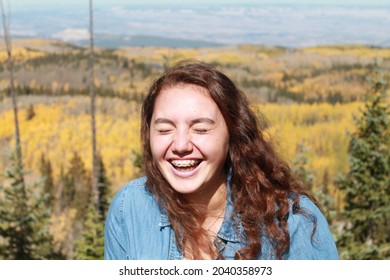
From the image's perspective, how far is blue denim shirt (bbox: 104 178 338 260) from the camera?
2.11 metres

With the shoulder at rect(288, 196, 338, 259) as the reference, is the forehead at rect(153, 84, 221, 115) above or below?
above

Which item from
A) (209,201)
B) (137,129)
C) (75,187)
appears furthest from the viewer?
(75,187)

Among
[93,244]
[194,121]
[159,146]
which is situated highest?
[194,121]

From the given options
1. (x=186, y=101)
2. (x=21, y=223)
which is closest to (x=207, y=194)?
(x=186, y=101)

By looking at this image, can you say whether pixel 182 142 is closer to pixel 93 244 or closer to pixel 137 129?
pixel 137 129

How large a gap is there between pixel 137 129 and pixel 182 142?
35.8 inches

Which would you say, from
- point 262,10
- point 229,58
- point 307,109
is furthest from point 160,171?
point 262,10

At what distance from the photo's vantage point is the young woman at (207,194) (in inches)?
84.0

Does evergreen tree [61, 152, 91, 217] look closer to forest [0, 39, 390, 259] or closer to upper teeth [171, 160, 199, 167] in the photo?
forest [0, 39, 390, 259]

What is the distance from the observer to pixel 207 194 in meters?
2.29

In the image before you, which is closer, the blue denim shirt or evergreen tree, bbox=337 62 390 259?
the blue denim shirt

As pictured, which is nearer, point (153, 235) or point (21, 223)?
point (153, 235)

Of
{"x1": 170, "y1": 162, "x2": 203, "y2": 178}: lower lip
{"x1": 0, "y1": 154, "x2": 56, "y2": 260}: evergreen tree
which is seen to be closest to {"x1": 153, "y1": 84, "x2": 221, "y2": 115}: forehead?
{"x1": 170, "y1": 162, "x2": 203, "y2": 178}: lower lip
